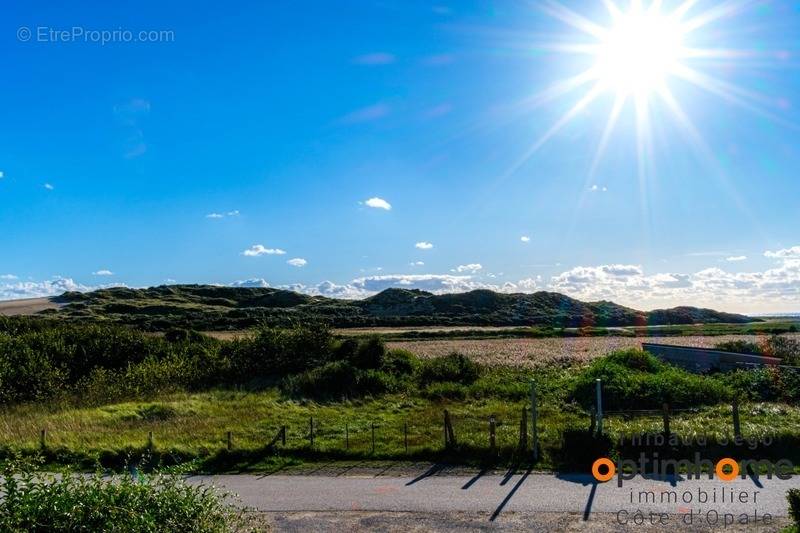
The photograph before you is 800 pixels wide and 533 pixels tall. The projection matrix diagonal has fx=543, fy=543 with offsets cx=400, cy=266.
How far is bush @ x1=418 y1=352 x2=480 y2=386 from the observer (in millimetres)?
31347

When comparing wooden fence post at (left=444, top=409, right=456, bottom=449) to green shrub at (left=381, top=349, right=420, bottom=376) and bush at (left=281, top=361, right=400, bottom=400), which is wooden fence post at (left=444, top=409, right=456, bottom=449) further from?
green shrub at (left=381, top=349, right=420, bottom=376)

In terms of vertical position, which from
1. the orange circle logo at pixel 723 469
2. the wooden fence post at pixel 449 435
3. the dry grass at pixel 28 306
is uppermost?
the dry grass at pixel 28 306

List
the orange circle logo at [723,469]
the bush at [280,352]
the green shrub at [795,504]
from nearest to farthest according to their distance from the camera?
the green shrub at [795,504] → the orange circle logo at [723,469] → the bush at [280,352]

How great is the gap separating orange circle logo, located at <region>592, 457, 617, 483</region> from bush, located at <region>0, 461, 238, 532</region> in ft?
30.5

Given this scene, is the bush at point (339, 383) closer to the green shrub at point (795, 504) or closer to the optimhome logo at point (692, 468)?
the optimhome logo at point (692, 468)

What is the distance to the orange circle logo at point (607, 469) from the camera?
12275 mm

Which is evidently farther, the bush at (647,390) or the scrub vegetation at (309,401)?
the bush at (647,390)

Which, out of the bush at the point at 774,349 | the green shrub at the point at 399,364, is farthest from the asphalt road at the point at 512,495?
the bush at the point at 774,349

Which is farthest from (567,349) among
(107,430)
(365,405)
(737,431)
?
(107,430)

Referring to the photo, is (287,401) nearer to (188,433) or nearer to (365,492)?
(188,433)

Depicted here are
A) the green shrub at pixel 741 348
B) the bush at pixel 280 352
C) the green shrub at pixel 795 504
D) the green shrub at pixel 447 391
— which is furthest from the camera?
the green shrub at pixel 741 348

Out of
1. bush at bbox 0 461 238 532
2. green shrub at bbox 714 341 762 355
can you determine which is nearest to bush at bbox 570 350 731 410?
green shrub at bbox 714 341 762 355

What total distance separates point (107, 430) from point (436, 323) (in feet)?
340

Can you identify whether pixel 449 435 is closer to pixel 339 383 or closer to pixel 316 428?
pixel 316 428
